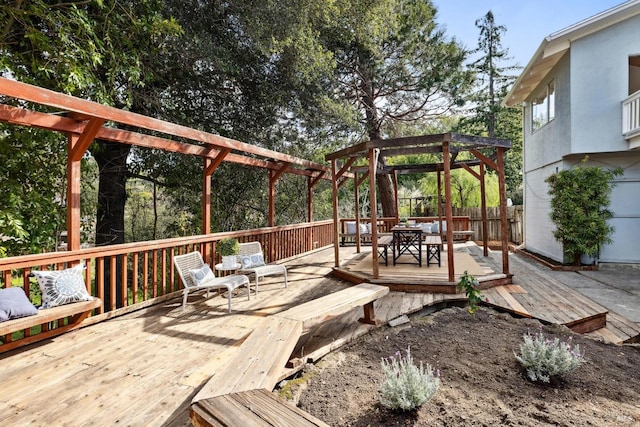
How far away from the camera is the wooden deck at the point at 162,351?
87.6 inches

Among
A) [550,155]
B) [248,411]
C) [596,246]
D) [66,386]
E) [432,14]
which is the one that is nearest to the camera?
[248,411]

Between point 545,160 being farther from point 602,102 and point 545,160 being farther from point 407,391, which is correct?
point 407,391

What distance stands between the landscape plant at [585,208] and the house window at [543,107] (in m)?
2.05

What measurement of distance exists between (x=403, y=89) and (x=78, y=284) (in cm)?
1026

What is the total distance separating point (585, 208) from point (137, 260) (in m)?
8.79

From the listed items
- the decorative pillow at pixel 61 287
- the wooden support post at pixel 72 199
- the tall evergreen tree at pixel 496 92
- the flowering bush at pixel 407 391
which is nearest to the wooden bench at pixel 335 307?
the flowering bush at pixel 407 391

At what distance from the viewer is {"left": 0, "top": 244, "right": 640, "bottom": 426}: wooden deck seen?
2.22 meters

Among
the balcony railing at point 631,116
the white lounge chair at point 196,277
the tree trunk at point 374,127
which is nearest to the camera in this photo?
the white lounge chair at point 196,277

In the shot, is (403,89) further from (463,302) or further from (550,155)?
(463,302)

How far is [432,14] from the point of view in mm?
10336

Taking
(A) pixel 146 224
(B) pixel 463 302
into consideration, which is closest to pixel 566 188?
(B) pixel 463 302

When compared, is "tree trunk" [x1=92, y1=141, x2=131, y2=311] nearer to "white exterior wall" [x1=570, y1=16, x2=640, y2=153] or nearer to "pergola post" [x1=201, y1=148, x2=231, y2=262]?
"pergola post" [x1=201, y1=148, x2=231, y2=262]

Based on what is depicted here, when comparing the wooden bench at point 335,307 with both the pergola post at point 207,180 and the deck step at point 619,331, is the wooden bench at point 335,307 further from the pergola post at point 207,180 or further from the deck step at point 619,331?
the pergola post at point 207,180

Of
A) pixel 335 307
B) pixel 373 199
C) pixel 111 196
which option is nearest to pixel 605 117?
pixel 373 199
